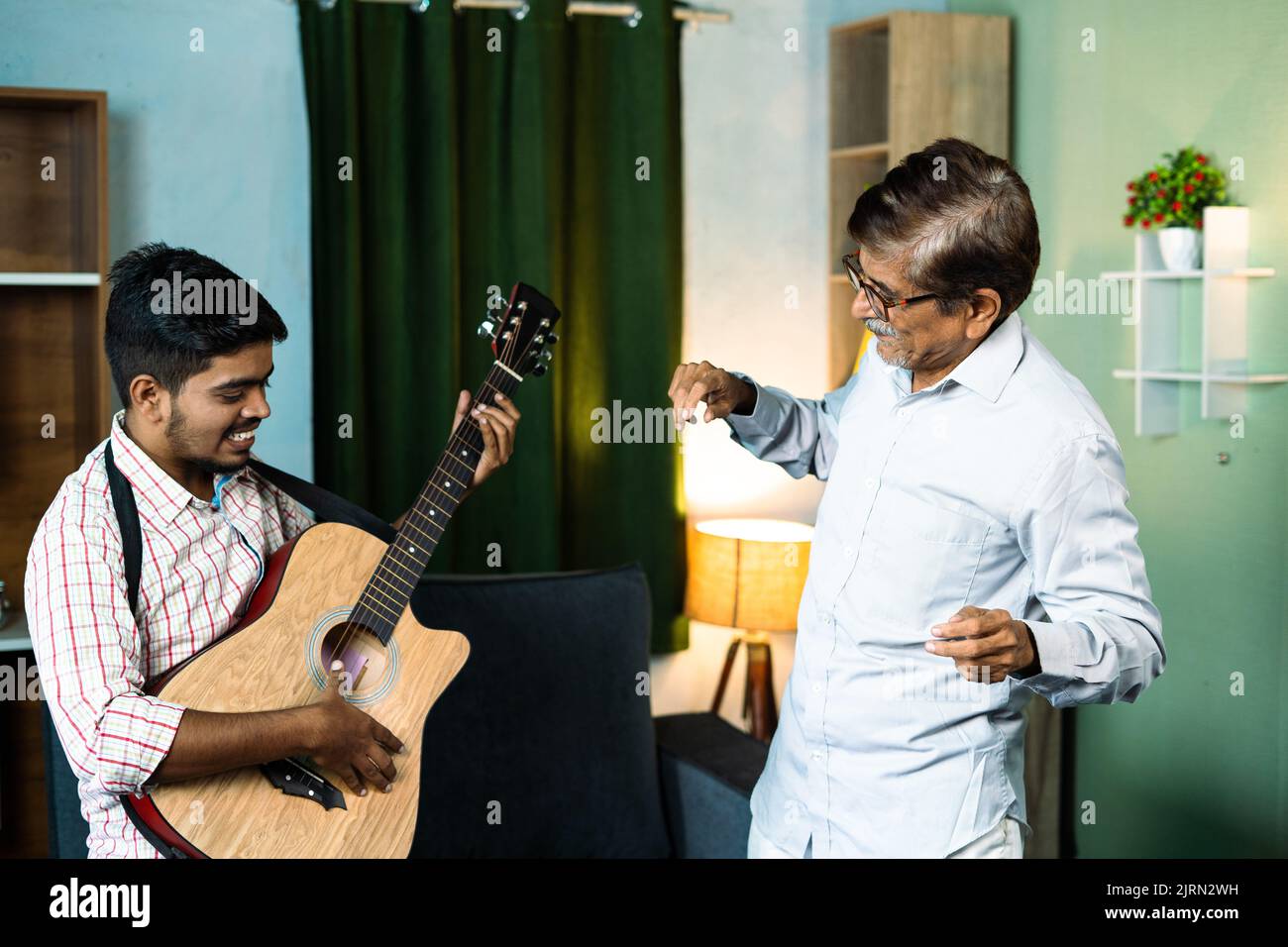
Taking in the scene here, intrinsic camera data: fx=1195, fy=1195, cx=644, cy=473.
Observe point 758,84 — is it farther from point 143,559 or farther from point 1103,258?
point 143,559

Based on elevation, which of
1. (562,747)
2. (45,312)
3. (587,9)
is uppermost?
(587,9)

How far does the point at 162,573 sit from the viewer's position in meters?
1.38

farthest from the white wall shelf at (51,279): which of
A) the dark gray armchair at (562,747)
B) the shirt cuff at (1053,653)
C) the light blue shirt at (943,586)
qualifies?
the shirt cuff at (1053,653)

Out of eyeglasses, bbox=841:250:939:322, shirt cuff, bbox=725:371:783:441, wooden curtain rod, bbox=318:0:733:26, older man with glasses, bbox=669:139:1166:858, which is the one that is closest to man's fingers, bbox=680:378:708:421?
older man with glasses, bbox=669:139:1166:858

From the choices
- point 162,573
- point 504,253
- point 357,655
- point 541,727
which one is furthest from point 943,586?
point 504,253

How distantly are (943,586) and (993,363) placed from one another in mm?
254

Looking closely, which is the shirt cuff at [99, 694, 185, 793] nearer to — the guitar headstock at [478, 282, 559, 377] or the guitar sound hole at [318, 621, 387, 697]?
the guitar sound hole at [318, 621, 387, 697]

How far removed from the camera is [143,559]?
136 centimetres

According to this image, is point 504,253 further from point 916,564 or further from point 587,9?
point 916,564

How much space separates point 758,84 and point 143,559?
2.16 meters

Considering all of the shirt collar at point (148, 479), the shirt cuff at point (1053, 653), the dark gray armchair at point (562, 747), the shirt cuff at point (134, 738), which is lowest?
the dark gray armchair at point (562, 747)

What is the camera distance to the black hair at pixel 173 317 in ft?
4.42

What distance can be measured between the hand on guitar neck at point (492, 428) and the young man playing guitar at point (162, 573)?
283 millimetres

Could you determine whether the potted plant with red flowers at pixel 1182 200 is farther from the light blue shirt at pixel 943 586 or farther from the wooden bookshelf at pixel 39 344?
the wooden bookshelf at pixel 39 344
